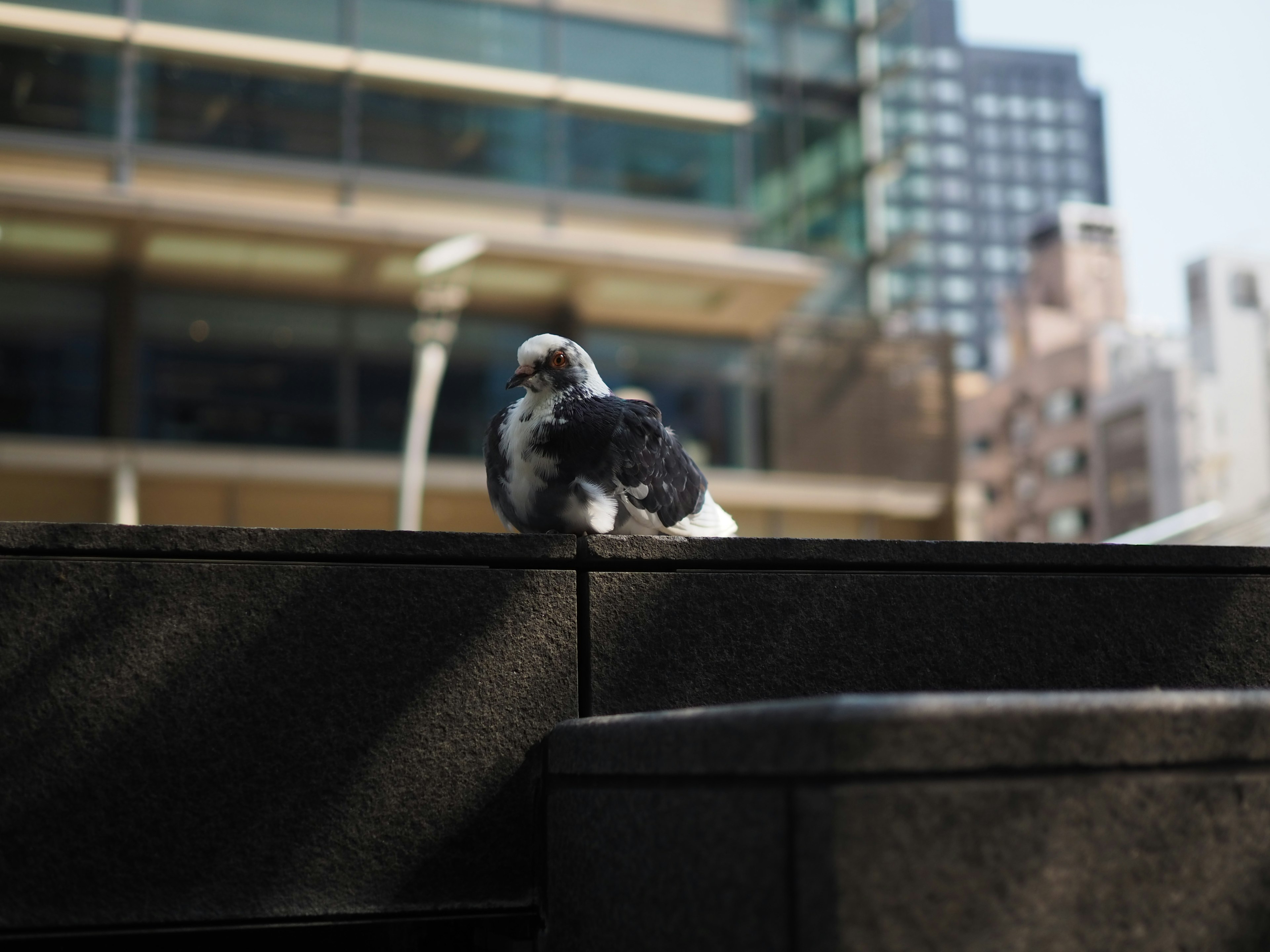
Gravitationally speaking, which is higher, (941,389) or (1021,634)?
(941,389)

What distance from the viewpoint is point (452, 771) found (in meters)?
3.24

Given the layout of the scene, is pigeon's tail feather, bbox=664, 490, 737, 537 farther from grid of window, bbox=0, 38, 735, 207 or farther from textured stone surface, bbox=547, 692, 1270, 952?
grid of window, bbox=0, 38, 735, 207

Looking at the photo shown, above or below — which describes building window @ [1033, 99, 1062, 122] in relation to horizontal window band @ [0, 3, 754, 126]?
above

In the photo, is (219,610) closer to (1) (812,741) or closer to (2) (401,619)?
(2) (401,619)

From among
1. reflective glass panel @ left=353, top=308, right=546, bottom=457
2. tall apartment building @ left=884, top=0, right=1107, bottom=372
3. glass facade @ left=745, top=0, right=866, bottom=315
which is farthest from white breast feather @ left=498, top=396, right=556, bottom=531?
tall apartment building @ left=884, top=0, right=1107, bottom=372

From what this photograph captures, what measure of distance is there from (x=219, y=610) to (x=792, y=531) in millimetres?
17566

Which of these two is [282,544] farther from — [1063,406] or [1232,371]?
[1063,406]

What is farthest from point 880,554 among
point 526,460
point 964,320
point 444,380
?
point 964,320

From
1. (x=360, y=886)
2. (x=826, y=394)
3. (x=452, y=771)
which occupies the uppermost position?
(x=826, y=394)

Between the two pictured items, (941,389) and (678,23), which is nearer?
(678,23)

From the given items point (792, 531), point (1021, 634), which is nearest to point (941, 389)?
point (792, 531)

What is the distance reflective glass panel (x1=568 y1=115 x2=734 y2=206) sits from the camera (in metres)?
19.5

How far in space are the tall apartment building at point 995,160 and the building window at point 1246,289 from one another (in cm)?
7052

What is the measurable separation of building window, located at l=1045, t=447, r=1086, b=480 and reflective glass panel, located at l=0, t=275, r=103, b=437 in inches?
2798
